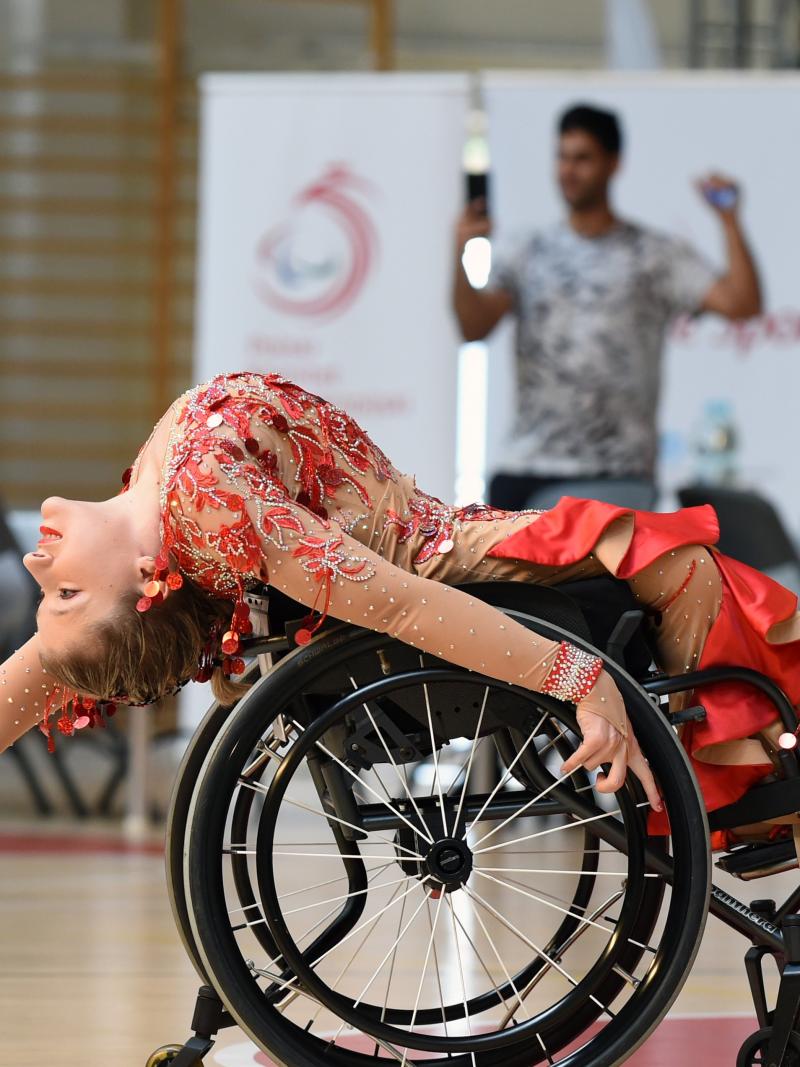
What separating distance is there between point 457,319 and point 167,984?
232cm

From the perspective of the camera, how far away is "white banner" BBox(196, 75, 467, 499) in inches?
161

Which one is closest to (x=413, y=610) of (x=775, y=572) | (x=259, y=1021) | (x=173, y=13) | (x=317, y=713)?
(x=317, y=713)

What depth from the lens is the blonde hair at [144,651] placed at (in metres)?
1.38

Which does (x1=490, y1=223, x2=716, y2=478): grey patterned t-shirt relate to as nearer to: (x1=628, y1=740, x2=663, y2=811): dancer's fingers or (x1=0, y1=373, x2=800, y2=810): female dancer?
(x1=0, y1=373, x2=800, y2=810): female dancer

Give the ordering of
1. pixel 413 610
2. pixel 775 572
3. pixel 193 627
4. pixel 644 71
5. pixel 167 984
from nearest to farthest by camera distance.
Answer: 1. pixel 413 610
2. pixel 193 627
3. pixel 167 984
4. pixel 775 572
5. pixel 644 71

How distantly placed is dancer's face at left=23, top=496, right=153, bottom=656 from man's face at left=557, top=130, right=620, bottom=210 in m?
2.92

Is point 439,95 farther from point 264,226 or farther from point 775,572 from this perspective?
point 775,572

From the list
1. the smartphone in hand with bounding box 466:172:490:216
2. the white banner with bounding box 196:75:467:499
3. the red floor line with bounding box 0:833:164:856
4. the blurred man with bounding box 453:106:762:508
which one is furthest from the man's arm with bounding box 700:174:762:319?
the red floor line with bounding box 0:833:164:856

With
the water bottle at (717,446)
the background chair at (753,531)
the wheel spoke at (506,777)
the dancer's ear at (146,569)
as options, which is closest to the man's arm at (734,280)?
the water bottle at (717,446)

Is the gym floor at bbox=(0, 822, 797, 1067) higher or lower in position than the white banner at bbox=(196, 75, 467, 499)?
lower

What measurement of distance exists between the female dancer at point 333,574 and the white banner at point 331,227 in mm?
2579

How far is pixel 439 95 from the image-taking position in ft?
13.4

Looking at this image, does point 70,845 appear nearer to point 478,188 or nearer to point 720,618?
point 478,188

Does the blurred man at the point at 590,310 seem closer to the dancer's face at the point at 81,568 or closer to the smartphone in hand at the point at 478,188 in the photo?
the smartphone in hand at the point at 478,188
